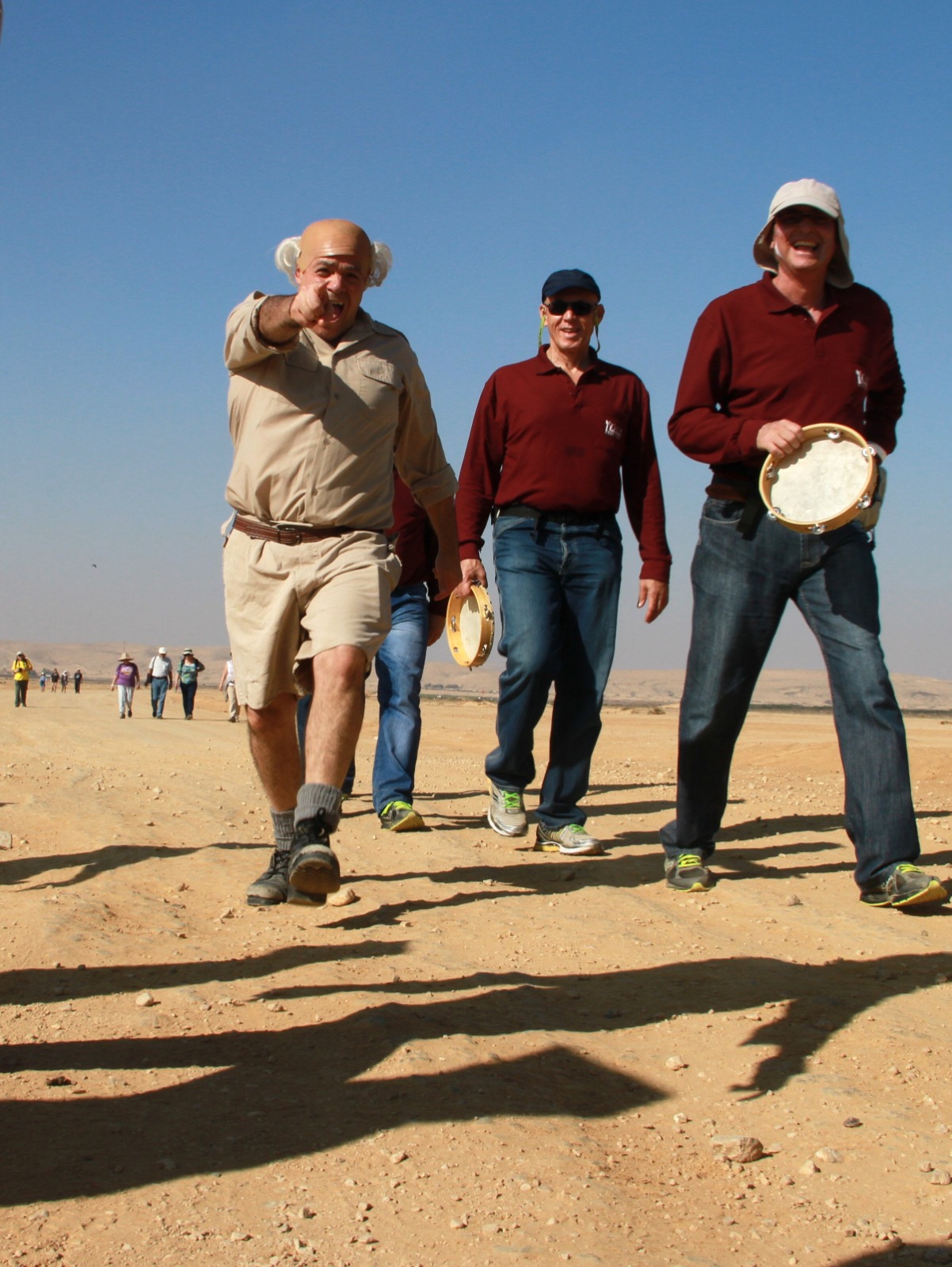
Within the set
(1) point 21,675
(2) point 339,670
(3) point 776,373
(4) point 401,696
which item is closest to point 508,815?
(4) point 401,696

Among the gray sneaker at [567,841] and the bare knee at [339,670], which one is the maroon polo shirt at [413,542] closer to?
the gray sneaker at [567,841]

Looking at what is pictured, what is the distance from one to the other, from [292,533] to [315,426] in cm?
36

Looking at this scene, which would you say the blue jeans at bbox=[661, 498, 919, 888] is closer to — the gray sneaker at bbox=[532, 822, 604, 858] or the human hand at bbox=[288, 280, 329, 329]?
the gray sneaker at bbox=[532, 822, 604, 858]

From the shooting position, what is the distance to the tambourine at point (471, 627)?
20.9 ft

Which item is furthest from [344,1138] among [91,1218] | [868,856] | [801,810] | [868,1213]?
[801,810]

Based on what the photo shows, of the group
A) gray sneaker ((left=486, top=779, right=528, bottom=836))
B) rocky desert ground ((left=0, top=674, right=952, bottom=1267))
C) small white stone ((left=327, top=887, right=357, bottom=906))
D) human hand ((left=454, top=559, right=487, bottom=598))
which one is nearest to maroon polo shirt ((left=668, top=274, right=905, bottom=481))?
human hand ((left=454, top=559, right=487, bottom=598))

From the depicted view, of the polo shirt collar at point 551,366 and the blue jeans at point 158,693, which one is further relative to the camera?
the blue jeans at point 158,693

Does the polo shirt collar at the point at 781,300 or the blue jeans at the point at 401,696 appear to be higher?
the polo shirt collar at the point at 781,300

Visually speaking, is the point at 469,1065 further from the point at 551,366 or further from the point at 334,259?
the point at 551,366

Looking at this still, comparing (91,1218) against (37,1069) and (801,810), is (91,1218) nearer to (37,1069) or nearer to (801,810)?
(37,1069)

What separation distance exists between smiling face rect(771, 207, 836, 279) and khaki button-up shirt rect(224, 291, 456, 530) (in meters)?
1.44

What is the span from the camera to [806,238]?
4.55 m

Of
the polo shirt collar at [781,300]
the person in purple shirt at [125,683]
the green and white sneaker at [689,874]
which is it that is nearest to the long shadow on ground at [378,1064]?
the green and white sneaker at [689,874]

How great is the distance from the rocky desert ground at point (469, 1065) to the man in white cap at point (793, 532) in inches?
19.2
